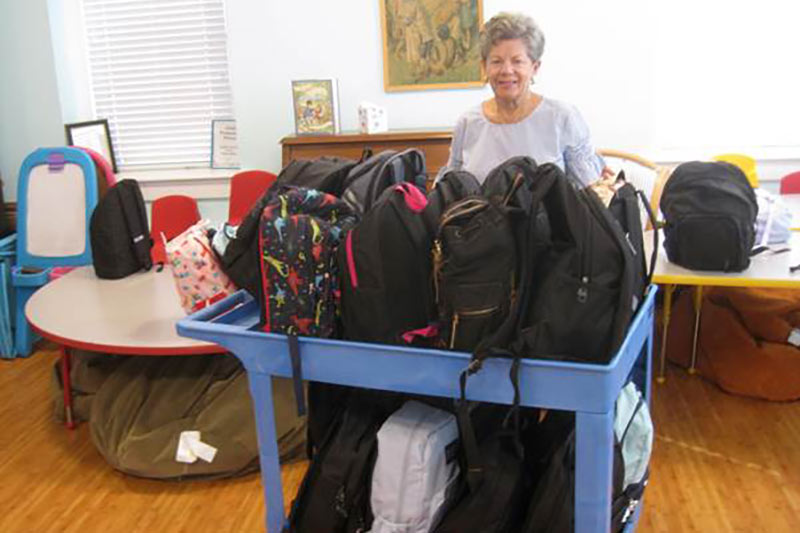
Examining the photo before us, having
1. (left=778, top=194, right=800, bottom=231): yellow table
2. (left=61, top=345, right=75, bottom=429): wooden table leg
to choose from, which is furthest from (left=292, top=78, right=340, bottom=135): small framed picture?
(left=778, top=194, right=800, bottom=231): yellow table

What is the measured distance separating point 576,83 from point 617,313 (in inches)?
106

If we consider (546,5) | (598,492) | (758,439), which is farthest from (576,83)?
(598,492)

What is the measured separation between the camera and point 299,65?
162 inches

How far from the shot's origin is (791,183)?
149 inches

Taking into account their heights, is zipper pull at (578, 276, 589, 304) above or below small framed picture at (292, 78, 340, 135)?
below

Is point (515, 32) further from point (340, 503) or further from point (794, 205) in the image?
point (794, 205)

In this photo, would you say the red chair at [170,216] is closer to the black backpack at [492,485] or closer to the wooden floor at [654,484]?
the wooden floor at [654,484]

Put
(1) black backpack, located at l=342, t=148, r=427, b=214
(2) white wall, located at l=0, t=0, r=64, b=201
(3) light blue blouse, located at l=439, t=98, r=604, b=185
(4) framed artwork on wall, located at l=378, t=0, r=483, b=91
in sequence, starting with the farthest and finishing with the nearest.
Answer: (2) white wall, located at l=0, t=0, r=64, b=201 → (4) framed artwork on wall, located at l=378, t=0, r=483, b=91 → (3) light blue blouse, located at l=439, t=98, r=604, b=185 → (1) black backpack, located at l=342, t=148, r=427, b=214

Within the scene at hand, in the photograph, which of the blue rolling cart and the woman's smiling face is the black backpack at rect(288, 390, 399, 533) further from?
the woman's smiling face

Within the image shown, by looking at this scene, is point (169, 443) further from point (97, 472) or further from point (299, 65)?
point (299, 65)

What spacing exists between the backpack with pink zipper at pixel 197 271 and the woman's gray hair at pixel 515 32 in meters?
1.07

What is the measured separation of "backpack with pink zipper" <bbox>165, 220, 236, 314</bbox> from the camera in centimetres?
213

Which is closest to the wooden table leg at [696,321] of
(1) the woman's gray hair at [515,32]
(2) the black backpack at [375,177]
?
(1) the woman's gray hair at [515,32]

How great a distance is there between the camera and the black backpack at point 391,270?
4.98 ft
